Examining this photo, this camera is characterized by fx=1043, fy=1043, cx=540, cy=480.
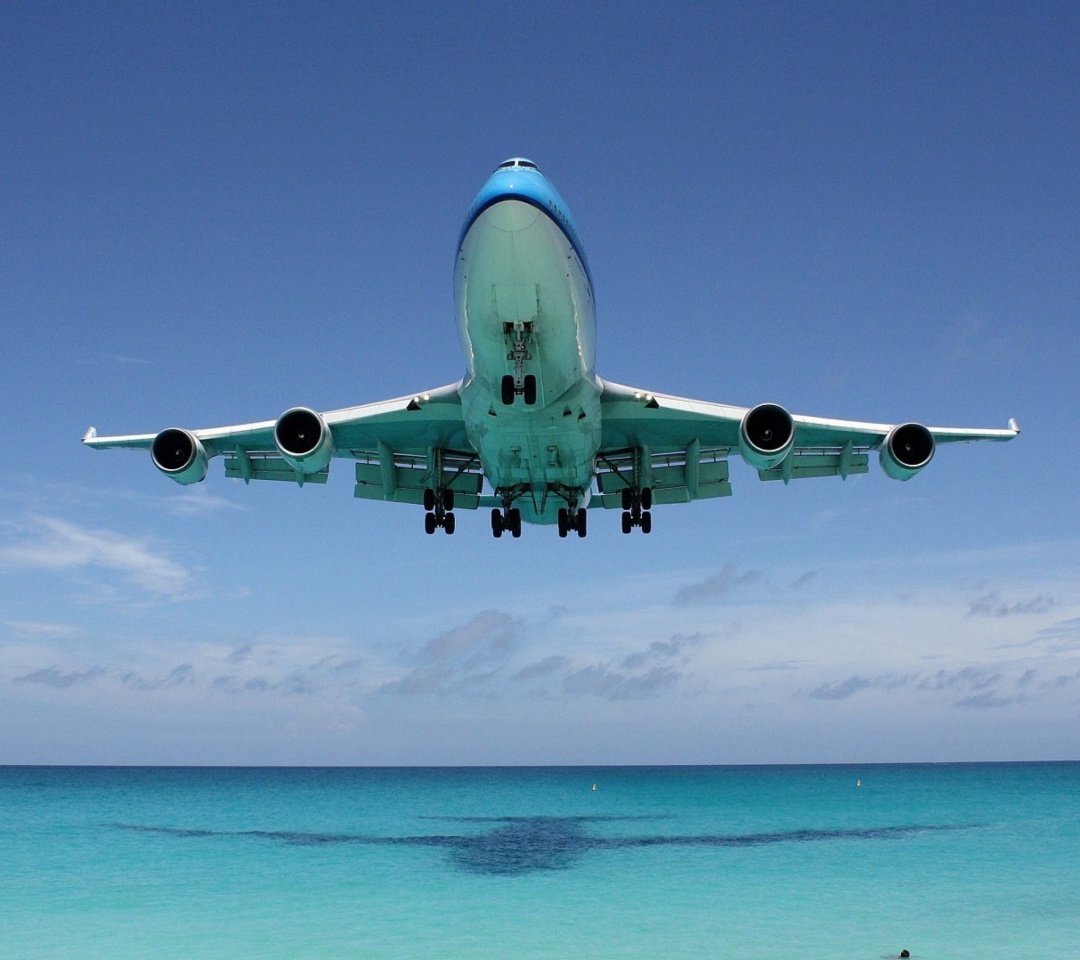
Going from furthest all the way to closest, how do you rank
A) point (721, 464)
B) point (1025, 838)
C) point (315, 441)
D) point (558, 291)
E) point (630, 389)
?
point (1025, 838)
point (721, 464)
point (630, 389)
point (315, 441)
point (558, 291)

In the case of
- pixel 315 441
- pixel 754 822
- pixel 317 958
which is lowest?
pixel 317 958

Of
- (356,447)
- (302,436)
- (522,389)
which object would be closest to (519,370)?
(522,389)

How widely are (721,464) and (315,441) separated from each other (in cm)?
1021

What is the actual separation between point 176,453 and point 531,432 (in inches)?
305

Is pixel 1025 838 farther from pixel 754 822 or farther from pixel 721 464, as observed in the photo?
pixel 721 464

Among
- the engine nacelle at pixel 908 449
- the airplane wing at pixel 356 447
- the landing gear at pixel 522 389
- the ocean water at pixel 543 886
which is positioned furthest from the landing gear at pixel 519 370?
the ocean water at pixel 543 886

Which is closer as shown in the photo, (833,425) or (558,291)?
(558,291)

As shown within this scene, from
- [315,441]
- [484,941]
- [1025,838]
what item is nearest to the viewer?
[315,441]

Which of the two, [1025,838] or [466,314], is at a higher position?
[466,314]

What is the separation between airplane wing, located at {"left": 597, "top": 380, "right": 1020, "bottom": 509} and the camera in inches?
824

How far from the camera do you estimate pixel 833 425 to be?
23281 mm

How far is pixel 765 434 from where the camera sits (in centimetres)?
2092

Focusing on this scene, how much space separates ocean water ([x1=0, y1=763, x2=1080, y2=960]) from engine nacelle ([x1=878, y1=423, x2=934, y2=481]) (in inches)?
609

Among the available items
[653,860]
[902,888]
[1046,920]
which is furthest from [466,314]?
[653,860]
